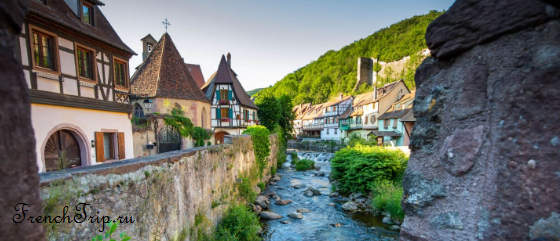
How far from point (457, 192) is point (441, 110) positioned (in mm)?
672

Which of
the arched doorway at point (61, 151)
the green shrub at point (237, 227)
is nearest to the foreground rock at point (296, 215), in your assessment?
the green shrub at point (237, 227)

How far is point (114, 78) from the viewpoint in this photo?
9930mm

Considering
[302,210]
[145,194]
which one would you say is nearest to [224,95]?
[302,210]

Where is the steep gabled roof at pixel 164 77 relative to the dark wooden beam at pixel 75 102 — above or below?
above

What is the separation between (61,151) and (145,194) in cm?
661

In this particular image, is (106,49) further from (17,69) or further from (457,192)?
(457,192)

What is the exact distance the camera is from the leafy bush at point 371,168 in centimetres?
1210

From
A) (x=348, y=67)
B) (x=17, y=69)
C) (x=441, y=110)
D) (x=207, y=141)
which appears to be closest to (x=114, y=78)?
(x=207, y=141)

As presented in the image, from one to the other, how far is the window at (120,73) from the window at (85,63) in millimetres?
1355

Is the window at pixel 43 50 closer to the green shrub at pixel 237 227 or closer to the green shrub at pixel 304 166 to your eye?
the green shrub at pixel 237 227

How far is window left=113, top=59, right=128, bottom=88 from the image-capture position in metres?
10.4

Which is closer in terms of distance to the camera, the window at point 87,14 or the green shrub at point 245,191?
the window at point 87,14

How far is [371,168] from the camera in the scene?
1222 centimetres

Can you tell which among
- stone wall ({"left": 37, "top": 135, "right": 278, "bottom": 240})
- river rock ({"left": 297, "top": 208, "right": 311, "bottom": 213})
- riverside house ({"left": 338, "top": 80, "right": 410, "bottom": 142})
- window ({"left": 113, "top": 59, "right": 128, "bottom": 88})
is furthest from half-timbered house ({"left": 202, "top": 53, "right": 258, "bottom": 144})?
stone wall ({"left": 37, "top": 135, "right": 278, "bottom": 240})
